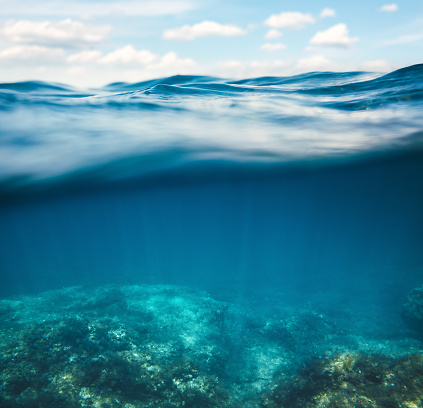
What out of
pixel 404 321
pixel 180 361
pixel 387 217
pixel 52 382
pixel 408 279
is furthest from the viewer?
pixel 387 217

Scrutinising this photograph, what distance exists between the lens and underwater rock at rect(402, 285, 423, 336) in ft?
27.4

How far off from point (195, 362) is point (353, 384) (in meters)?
3.41

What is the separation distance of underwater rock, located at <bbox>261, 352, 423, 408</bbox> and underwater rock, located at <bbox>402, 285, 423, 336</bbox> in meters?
2.81

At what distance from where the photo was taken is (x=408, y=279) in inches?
484

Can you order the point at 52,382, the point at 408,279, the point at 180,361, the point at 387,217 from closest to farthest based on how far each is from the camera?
1. the point at 52,382
2. the point at 180,361
3. the point at 408,279
4. the point at 387,217

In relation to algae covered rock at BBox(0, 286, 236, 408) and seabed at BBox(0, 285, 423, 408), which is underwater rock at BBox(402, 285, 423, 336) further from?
algae covered rock at BBox(0, 286, 236, 408)

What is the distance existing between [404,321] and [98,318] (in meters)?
9.82

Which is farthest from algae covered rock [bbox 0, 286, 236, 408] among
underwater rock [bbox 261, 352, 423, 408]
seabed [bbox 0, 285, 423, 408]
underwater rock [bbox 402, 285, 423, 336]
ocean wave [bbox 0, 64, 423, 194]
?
underwater rock [bbox 402, 285, 423, 336]

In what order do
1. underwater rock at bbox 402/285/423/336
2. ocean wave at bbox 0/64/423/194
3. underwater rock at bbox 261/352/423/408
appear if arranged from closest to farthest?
underwater rock at bbox 261/352/423/408 → ocean wave at bbox 0/64/423/194 → underwater rock at bbox 402/285/423/336

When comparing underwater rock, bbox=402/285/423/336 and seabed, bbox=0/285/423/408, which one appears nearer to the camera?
seabed, bbox=0/285/423/408

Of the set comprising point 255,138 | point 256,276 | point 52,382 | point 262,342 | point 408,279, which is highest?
point 255,138

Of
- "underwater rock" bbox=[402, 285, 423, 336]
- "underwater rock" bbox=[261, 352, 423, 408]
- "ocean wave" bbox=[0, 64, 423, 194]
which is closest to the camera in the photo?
"underwater rock" bbox=[261, 352, 423, 408]

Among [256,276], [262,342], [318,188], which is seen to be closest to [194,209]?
[256,276]

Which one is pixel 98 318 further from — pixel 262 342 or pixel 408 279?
pixel 408 279
